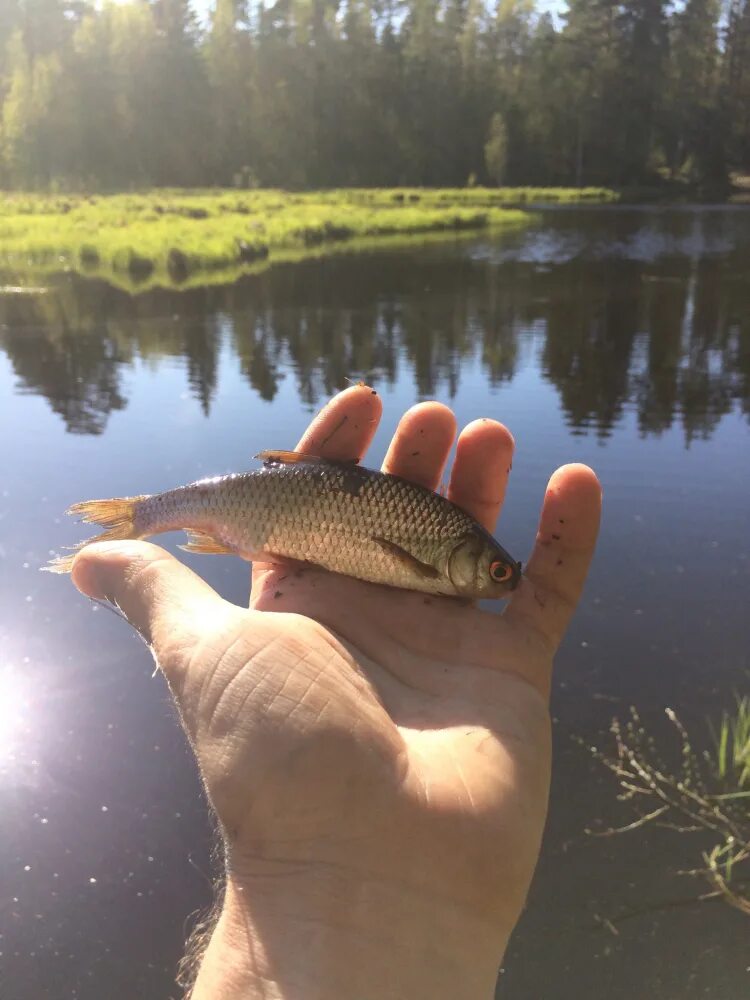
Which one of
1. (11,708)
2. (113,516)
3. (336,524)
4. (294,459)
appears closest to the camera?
(336,524)

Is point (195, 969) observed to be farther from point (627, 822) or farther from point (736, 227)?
point (736, 227)

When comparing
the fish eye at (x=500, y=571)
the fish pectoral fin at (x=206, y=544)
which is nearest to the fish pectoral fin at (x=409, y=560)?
the fish eye at (x=500, y=571)

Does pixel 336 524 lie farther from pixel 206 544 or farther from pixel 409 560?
pixel 206 544

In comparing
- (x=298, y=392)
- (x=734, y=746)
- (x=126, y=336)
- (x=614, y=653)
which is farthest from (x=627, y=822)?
(x=126, y=336)

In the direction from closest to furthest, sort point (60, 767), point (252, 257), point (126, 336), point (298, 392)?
1. point (60, 767)
2. point (298, 392)
3. point (126, 336)
4. point (252, 257)

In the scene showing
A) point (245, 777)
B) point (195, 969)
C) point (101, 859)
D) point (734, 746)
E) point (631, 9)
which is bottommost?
point (101, 859)

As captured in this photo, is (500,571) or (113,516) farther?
(113,516)

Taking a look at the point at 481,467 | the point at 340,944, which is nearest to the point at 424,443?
the point at 481,467
